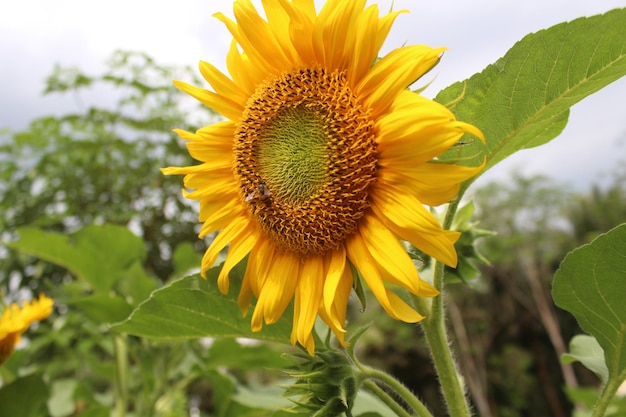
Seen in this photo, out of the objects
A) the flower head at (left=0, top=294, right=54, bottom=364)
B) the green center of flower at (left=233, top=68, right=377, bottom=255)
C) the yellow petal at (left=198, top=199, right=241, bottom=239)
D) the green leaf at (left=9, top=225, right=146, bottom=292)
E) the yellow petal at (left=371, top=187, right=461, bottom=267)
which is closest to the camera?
the yellow petal at (left=371, top=187, right=461, bottom=267)

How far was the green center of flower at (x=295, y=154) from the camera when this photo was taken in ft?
2.64

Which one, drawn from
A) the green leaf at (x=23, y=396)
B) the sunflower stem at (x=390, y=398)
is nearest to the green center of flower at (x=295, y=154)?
the sunflower stem at (x=390, y=398)

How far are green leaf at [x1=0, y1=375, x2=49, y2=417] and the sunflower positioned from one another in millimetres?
774

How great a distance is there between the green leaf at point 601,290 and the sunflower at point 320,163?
0.24 m

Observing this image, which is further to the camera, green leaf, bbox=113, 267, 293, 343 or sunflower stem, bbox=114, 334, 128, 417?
sunflower stem, bbox=114, 334, 128, 417

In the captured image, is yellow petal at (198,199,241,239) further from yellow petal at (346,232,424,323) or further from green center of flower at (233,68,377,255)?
yellow petal at (346,232,424,323)

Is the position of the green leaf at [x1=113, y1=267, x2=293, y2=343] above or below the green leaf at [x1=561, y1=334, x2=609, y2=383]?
below

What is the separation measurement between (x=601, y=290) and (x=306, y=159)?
0.46m

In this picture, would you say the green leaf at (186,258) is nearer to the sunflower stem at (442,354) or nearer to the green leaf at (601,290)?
the sunflower stem at (442,354)

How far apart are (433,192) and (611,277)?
0.30 meters

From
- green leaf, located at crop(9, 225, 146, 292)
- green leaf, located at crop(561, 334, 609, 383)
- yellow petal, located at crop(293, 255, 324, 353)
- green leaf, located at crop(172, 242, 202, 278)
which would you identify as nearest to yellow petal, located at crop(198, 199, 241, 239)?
yellow petal, located at crop(293, 255, 324, 353)

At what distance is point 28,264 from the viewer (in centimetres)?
348

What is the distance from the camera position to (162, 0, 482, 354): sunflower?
675mm

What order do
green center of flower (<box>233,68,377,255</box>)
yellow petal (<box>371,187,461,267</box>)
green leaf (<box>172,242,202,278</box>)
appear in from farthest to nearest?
green leaf (<box>172,242,202,278</box>) → green center of flower (<box>233,68,377,255</box>) → yellow petal (<box>371,187,461,267</box>)
